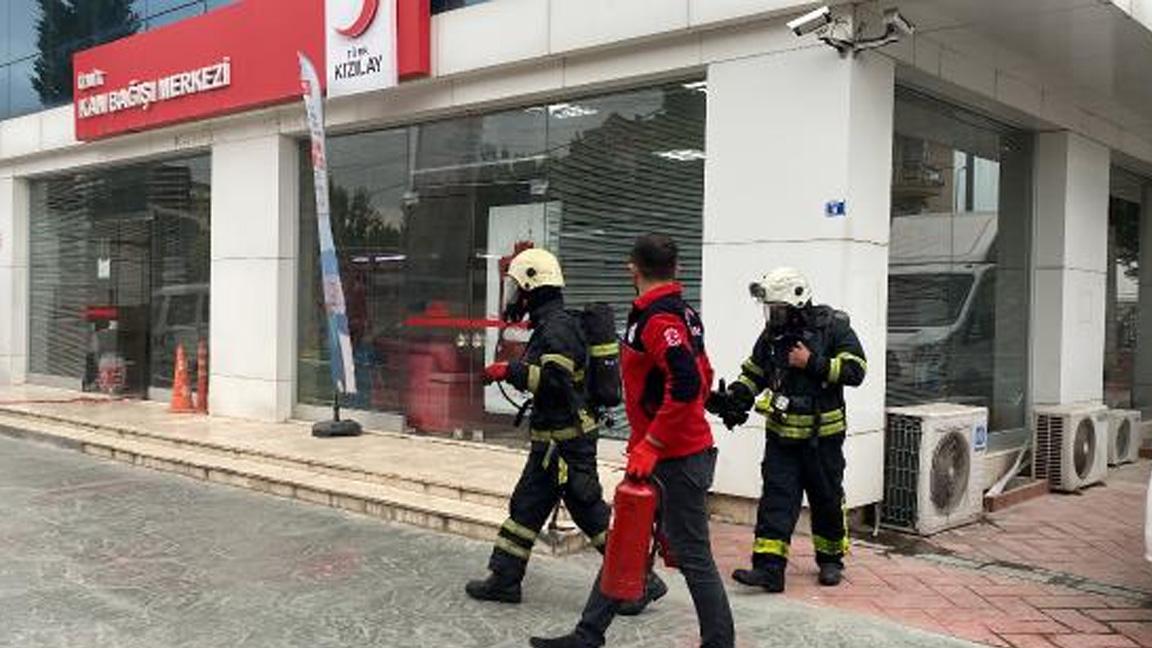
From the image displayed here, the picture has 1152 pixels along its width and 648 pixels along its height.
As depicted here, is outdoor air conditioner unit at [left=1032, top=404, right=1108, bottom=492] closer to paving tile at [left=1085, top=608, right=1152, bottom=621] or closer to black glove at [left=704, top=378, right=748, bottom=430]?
paving tile at [left=1085, top=608, right=1152, bottom=621]

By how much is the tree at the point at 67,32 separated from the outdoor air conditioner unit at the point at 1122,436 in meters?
11.9

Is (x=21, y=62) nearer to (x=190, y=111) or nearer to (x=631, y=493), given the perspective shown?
(x=190, y=111)

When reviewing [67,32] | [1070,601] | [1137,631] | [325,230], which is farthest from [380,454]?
[67,32]

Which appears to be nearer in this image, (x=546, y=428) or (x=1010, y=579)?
(x=546, y=428)

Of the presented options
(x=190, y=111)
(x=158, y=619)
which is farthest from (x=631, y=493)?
(x=190, y=111)

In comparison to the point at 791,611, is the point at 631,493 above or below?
above

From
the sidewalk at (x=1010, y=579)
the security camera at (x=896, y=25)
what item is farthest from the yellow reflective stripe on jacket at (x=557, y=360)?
the security camera at (x=896, y=25)

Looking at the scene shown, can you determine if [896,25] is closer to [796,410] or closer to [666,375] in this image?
[796,410]

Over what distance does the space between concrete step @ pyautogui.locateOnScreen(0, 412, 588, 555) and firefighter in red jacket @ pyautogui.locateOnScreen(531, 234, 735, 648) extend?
2131 millimetres

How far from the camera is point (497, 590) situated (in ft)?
17.8

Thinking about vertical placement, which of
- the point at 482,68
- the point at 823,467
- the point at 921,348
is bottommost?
the point at 823,467

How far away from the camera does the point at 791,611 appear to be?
17.6 ft

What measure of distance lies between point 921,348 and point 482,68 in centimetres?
434

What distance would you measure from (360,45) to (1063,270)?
677 centimetres
